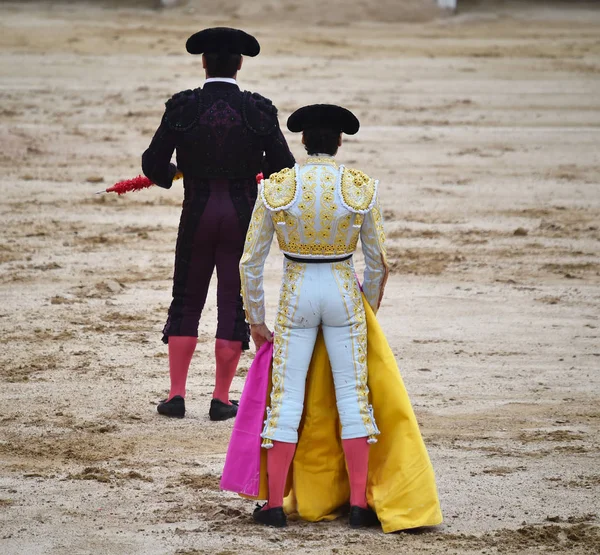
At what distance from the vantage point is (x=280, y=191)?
14.8 feet

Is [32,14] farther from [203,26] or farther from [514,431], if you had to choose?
[514,431]

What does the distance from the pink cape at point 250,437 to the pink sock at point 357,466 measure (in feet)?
1.12

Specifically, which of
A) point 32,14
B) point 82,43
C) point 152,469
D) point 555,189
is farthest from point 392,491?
point 32,14

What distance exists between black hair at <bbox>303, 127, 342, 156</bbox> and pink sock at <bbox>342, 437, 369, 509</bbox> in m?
1.09

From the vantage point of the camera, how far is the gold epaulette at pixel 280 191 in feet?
14.8

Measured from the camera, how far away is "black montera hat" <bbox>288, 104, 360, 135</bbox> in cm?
447

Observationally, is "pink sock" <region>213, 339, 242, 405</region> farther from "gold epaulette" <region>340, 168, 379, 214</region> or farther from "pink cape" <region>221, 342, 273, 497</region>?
"gold epaulette" <region>340, 168, 379, 214</region>

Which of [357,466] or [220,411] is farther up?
Answer: [220,411]

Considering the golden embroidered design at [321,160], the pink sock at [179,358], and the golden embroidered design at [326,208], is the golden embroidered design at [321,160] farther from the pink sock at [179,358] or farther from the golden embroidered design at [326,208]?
the pink sock at [179,358]

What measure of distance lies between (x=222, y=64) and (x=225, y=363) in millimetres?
1470

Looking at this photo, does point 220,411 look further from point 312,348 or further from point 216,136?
point 312,348

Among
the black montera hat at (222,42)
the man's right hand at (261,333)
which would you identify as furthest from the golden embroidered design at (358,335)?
the black montera hat at (222,42)

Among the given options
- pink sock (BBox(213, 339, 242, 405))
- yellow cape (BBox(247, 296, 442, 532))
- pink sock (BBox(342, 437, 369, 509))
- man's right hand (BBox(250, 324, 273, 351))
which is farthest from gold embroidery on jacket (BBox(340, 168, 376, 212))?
pink sock (BBox(213, 339, 242, 405))

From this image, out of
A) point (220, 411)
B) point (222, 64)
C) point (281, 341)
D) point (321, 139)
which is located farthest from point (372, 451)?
point (222, 64)
